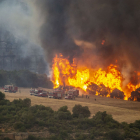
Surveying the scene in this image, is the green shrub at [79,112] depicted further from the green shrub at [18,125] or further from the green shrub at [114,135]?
the green shrub at [18,125]

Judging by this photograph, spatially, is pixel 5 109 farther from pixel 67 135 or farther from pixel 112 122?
pixel 112 122

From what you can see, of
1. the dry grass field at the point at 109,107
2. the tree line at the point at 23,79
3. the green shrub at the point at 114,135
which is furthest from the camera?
the tree line at the point at 23,79

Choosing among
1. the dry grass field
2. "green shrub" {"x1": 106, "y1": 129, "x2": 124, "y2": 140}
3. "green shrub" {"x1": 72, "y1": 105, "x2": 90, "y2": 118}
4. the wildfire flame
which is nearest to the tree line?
the wildfire flame

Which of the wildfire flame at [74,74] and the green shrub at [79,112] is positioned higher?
the wildfire flame at [74,74]

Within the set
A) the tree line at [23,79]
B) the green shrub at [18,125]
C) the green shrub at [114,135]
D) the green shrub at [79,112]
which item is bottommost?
the green shrub at [114,135]

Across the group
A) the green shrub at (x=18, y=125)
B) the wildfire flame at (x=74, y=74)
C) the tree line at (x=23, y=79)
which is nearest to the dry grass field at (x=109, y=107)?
the green shrub at (x=18, y=125)

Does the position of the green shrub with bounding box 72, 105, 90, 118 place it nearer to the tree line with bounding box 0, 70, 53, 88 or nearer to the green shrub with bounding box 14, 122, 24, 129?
the green shrub with bounding box 14, 122, 24, 129

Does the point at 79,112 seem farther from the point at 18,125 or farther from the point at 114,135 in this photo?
the point at 18,125

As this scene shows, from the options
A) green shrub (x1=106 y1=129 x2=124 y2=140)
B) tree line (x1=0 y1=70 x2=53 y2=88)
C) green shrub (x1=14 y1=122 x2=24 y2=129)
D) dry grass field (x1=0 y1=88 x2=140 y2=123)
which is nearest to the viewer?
green shrub (x1=106 y1=129 x2=124 y2=140)

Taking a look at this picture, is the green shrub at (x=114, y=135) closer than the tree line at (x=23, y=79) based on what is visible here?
Yes

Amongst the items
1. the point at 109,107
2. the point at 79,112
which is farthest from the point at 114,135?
the point at 109,107

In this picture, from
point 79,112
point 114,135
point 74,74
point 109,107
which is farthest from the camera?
point 74,74

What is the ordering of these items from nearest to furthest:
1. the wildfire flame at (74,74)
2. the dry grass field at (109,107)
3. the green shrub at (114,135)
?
the green shrub at (114,135) < the dry grass field at (109,107) < the wildfire flame at (74,74)

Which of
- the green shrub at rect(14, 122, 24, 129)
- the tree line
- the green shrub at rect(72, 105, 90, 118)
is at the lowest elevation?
the green shrub at rect(14, 122, 24, 129)
